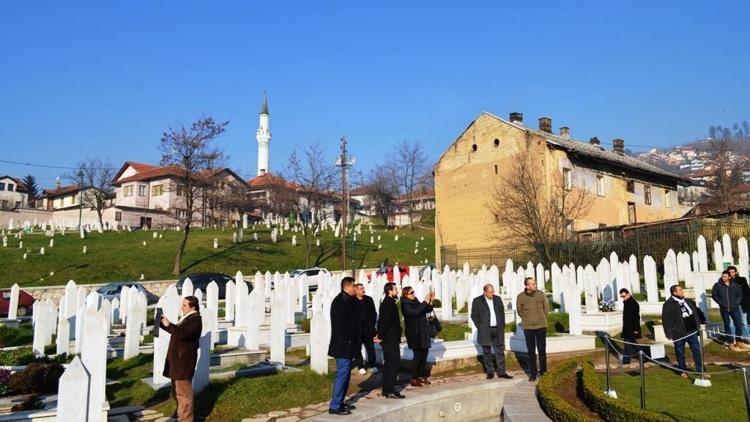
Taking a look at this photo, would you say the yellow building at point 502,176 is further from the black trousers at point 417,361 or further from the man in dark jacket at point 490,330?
the black trousers at point 417,361

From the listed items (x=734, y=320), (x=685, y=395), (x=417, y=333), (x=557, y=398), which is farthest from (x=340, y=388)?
(x=734, y=320)

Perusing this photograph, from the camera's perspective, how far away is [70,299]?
46.8 feet

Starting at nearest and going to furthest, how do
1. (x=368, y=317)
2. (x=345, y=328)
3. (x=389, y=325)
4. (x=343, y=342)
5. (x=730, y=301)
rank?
(x=343, y=342)
(x=345, y=328)
(x=389, y=325)
(x=368, y=317)
(x=730, y=301)

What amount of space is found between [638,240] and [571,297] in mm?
13937

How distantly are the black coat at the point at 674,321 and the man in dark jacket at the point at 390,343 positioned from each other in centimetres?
474

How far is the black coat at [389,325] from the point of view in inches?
307

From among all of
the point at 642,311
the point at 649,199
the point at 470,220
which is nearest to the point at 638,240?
the point at 642,311

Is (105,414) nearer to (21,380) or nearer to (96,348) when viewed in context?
(96,348)

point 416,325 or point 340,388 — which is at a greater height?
point 416,325

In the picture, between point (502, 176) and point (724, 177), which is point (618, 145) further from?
point (502, 176)

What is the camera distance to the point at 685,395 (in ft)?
25.3

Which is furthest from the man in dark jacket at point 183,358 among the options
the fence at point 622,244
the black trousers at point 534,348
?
the fence at point 622,244

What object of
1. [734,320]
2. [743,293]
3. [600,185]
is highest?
[600,185]

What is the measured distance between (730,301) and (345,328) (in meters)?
8.71
